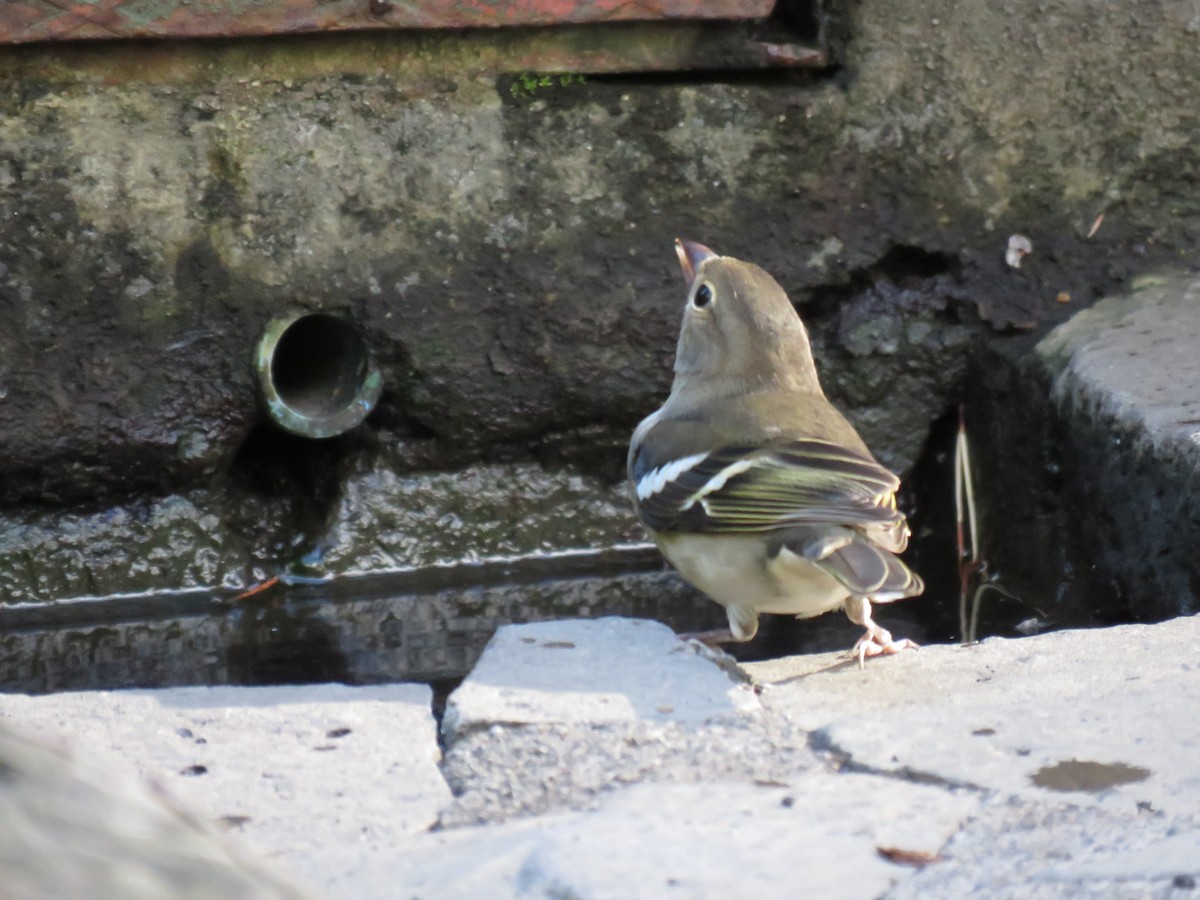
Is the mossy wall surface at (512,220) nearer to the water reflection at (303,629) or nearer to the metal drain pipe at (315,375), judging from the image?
the metal drain pipe at (315,375)

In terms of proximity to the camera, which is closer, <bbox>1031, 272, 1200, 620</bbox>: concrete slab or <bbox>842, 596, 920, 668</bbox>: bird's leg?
<bbox>842, 596, 920, 668</bbox>: bird's leg

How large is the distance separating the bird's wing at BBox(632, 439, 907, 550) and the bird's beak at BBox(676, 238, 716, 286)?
0.81 m

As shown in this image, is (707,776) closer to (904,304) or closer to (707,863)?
(707,863)

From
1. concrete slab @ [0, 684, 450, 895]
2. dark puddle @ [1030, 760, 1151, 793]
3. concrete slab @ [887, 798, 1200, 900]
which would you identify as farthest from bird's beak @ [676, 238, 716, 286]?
concrete slab @ [887, 798, 1200, 900]

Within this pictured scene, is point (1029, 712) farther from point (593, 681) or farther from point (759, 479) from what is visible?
point (759, 479)

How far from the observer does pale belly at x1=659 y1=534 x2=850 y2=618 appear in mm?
3461

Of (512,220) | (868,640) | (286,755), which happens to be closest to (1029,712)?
(868,640)

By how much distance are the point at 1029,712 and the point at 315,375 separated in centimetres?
281

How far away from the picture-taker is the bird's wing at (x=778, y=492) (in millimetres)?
3357

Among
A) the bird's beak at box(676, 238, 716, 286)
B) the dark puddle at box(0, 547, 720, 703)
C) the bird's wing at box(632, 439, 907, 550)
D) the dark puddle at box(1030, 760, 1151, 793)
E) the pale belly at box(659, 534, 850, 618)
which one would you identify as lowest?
the dark puddle at box(0, 547, 720, 703)

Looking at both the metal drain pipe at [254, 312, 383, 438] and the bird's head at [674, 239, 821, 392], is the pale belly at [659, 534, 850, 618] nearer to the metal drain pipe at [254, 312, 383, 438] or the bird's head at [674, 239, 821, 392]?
the bird's head at [674, 239, 821, 392]

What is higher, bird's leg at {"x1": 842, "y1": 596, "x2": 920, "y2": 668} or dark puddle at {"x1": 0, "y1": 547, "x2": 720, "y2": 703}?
bird's leg at {"x1": 842, "y1": 596, "x2": 920, "y2": 668}

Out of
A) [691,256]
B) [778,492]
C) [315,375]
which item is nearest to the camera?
[778,492]

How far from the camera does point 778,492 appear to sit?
11.4ft
